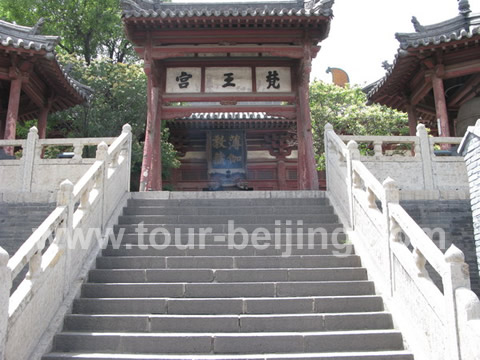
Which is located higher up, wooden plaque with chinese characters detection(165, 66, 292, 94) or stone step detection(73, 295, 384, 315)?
wooden plaque with chinese characters detection(165, 66, 292, 94)

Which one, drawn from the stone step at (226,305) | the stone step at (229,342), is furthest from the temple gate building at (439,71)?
the stone step at (229,342)

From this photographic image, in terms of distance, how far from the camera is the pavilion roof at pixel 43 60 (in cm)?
1009

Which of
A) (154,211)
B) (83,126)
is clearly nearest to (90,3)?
(83,126)

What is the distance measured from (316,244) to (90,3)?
1854 cm

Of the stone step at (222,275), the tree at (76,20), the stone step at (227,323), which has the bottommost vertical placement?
the stone step at (227,323)

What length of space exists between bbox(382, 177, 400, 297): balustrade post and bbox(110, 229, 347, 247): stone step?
1411 mm

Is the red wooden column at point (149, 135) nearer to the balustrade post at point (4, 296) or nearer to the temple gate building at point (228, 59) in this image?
the temple gate building at point (228, 59)

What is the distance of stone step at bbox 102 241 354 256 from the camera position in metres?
6.60

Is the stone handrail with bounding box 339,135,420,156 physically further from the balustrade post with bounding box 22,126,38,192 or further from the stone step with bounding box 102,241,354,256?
the balustrade post with bounding box 22,126,38,192

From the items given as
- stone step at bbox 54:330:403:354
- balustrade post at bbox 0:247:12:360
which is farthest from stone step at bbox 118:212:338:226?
→ balustrade post at bbox 0:247:12:360

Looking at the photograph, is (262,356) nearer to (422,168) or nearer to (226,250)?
(226,250)

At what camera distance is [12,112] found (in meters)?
10.7

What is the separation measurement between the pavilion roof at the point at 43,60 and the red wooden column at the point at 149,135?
2179 millimetres

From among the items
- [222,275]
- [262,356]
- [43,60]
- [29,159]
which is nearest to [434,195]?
[222,275]
